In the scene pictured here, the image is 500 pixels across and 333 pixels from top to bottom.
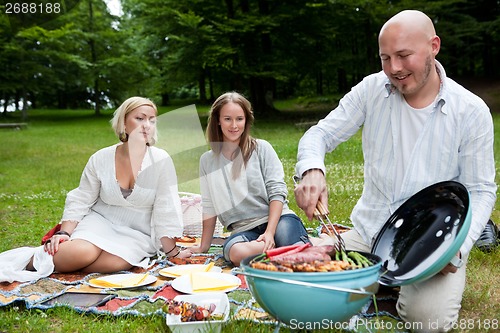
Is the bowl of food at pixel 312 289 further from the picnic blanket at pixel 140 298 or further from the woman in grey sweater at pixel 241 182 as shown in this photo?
the woman in grey sweater at pixel 241 182

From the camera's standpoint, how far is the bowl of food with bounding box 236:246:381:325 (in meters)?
2.20

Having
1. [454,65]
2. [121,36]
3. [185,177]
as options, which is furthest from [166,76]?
[185,177]

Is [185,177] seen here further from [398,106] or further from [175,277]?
[398,106]

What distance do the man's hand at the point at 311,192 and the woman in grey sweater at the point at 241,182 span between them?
1661mm

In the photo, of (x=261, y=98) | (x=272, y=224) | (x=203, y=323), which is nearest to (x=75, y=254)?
(x=272, y=224)

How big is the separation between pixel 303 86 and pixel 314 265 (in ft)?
127

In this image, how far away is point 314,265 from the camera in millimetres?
2303

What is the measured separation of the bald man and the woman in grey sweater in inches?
34.4

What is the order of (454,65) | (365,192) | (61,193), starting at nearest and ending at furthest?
1. (365,192)
2. (61,193)
3. (454,65)

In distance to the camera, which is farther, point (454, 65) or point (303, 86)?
point (303, 86)

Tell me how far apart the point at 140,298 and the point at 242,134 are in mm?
1666

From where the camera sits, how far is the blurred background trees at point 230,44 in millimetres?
20141

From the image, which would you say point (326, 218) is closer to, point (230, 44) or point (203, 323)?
point (203, 323)

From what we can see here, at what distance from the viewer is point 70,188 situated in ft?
29.5
